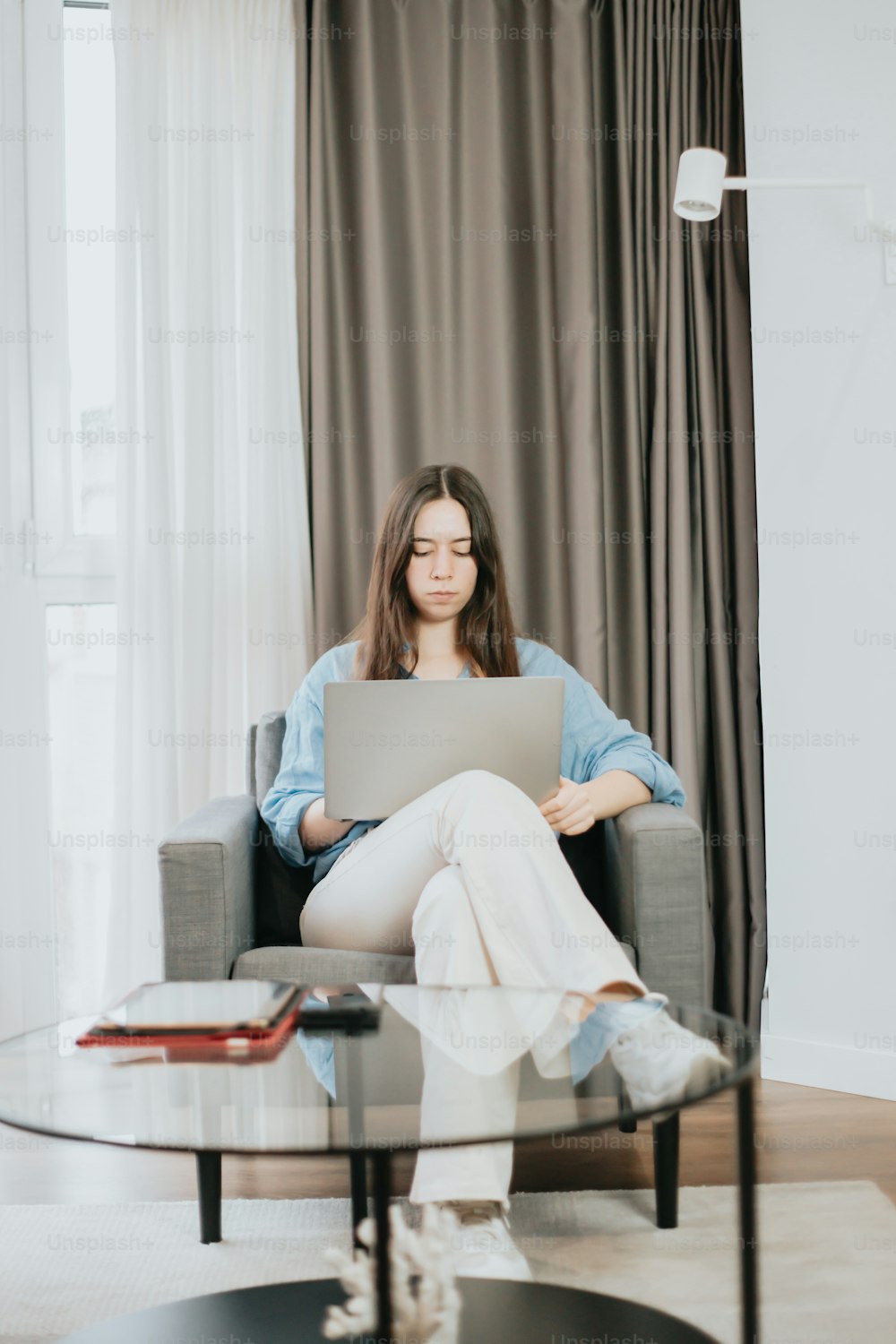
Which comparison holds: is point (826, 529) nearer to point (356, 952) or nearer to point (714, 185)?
point (714, 185)

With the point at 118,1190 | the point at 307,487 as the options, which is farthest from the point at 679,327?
the point at 118,1190

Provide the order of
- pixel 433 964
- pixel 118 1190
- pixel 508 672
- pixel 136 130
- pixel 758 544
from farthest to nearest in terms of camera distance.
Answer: pixel 136 130
pixel 758 544
pixel 508 672
pixel 118 1190
pixel 433 964

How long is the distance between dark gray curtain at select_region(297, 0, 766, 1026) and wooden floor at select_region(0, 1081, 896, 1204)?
2.07ft

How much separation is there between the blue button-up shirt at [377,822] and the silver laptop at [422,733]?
0.73 feet

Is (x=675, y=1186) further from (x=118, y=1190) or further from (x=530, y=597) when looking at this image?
(x=530, y=597)

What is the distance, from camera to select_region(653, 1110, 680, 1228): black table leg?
1728mm

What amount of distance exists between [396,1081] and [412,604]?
126 centimetres

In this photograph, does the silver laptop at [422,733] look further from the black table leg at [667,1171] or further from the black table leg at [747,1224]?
the black table leg at [747,1224]

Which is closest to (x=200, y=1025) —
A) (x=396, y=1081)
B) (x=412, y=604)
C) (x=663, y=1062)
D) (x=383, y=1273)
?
(x=396, y=1081)

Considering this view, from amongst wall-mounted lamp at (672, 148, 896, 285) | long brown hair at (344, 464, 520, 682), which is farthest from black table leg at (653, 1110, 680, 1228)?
wall-mounted lamp at (672, 148, 896, 285)

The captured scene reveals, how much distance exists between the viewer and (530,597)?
2.89 metres

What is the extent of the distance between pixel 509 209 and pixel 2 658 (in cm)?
156

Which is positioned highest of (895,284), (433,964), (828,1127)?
(895,284)

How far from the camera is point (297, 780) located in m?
2.17
